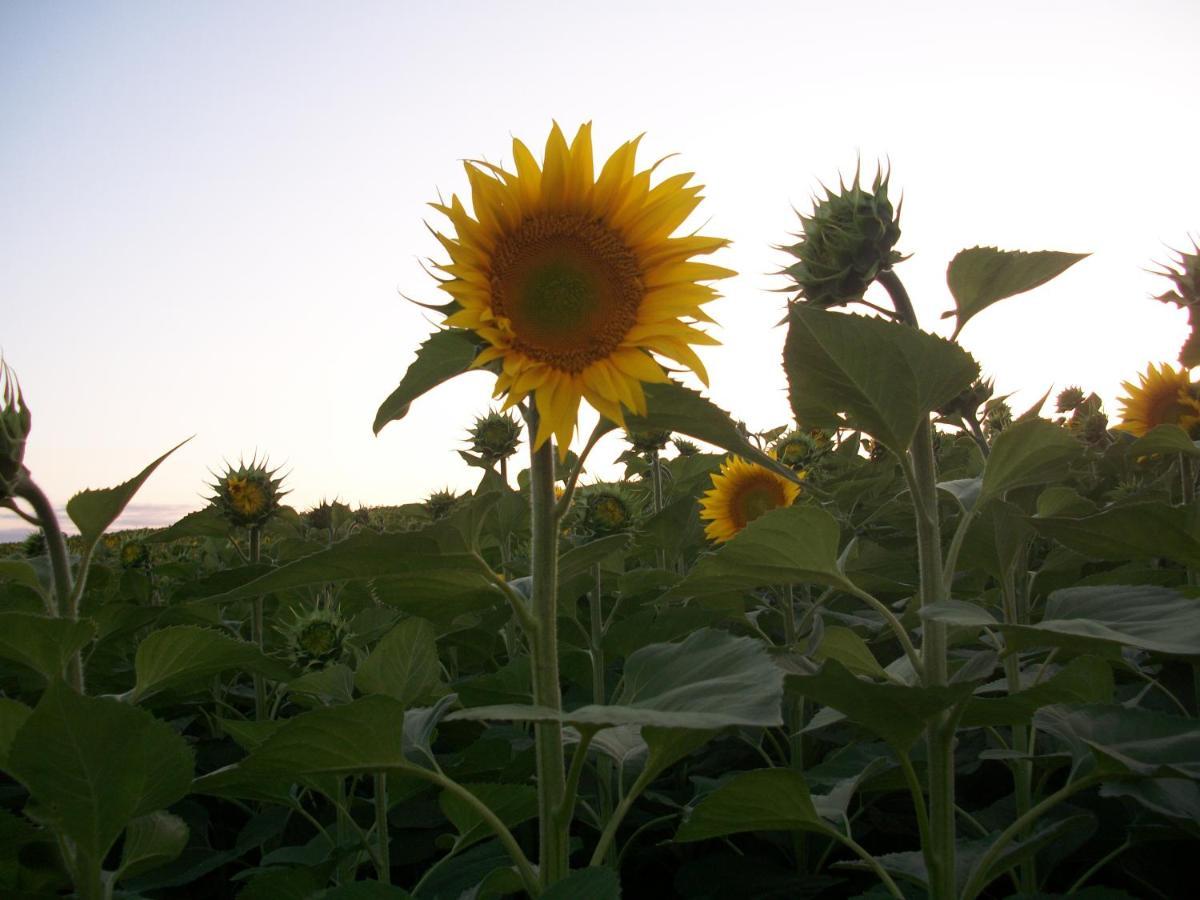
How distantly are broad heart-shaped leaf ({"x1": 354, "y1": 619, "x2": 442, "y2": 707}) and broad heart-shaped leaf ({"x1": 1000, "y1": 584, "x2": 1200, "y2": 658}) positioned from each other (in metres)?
1.10

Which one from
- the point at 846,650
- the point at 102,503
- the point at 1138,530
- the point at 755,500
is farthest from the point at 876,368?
the point at 755,500

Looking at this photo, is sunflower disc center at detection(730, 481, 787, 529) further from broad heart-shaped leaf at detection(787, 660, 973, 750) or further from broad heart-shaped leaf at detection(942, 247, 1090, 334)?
broad heart-shaped leaf at detection(787, 660, 973, 750)

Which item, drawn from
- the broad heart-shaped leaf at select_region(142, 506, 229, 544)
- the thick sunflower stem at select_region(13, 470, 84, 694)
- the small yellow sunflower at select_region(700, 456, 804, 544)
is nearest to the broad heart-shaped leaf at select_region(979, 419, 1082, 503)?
the thick sunflower stem at select_region(13, 470, 84, 694)

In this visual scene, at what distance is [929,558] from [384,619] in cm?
183

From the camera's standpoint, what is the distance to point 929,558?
1.63 m

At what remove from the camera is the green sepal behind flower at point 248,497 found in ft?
12.3

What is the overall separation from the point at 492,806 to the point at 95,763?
70cm

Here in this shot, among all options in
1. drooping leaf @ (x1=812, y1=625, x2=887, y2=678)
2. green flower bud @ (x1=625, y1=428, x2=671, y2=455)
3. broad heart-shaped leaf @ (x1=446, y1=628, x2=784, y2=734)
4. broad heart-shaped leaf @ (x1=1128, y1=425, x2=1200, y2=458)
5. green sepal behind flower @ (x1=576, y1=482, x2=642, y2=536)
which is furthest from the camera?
green flower bud @ (x1=625, y1=428, x2=671, y2=455)

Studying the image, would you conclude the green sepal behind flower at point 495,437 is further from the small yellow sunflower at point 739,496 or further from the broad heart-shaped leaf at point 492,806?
the broad heart-shaped leaf at point 492,806

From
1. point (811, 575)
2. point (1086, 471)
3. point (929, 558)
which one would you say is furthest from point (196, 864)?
point (1086, 471)

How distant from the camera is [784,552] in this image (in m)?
1.61

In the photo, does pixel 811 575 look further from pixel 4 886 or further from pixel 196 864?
pixel 196 864

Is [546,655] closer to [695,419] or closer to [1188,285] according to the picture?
[695,419]

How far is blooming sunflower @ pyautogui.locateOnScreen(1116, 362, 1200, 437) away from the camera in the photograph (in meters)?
3.87
